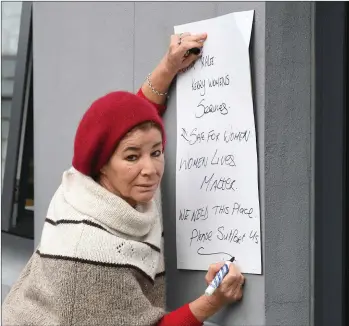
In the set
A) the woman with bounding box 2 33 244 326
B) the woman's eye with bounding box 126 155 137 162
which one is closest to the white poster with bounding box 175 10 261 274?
the woman with bounding box 2 33 244 326

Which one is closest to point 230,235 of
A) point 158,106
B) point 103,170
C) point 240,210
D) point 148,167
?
point 240,210

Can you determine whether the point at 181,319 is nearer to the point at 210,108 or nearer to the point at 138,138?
the point at 138,138

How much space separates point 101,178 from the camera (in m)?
2.53

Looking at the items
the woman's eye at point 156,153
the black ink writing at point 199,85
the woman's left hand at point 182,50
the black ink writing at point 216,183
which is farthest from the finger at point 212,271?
the woman's left hand at point 182,50

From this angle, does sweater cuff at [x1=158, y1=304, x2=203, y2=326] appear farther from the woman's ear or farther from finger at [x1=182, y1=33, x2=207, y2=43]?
finger at [x1=182, y1=33, x2=207, y2=43]

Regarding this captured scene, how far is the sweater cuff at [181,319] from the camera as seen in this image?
2395 millimetres

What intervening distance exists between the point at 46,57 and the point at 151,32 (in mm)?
757

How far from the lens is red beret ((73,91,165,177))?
7.87ft

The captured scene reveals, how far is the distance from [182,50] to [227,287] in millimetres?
744

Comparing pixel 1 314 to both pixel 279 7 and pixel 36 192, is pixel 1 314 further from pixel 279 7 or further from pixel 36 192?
pixel 279 7

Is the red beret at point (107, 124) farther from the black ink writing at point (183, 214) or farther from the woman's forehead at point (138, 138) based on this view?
the black ink writing at point (183, 214)

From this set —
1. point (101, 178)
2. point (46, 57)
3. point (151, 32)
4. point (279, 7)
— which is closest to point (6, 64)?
point (46, 57)

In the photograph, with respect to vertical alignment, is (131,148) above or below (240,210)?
above

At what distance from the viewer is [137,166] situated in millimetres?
2422
